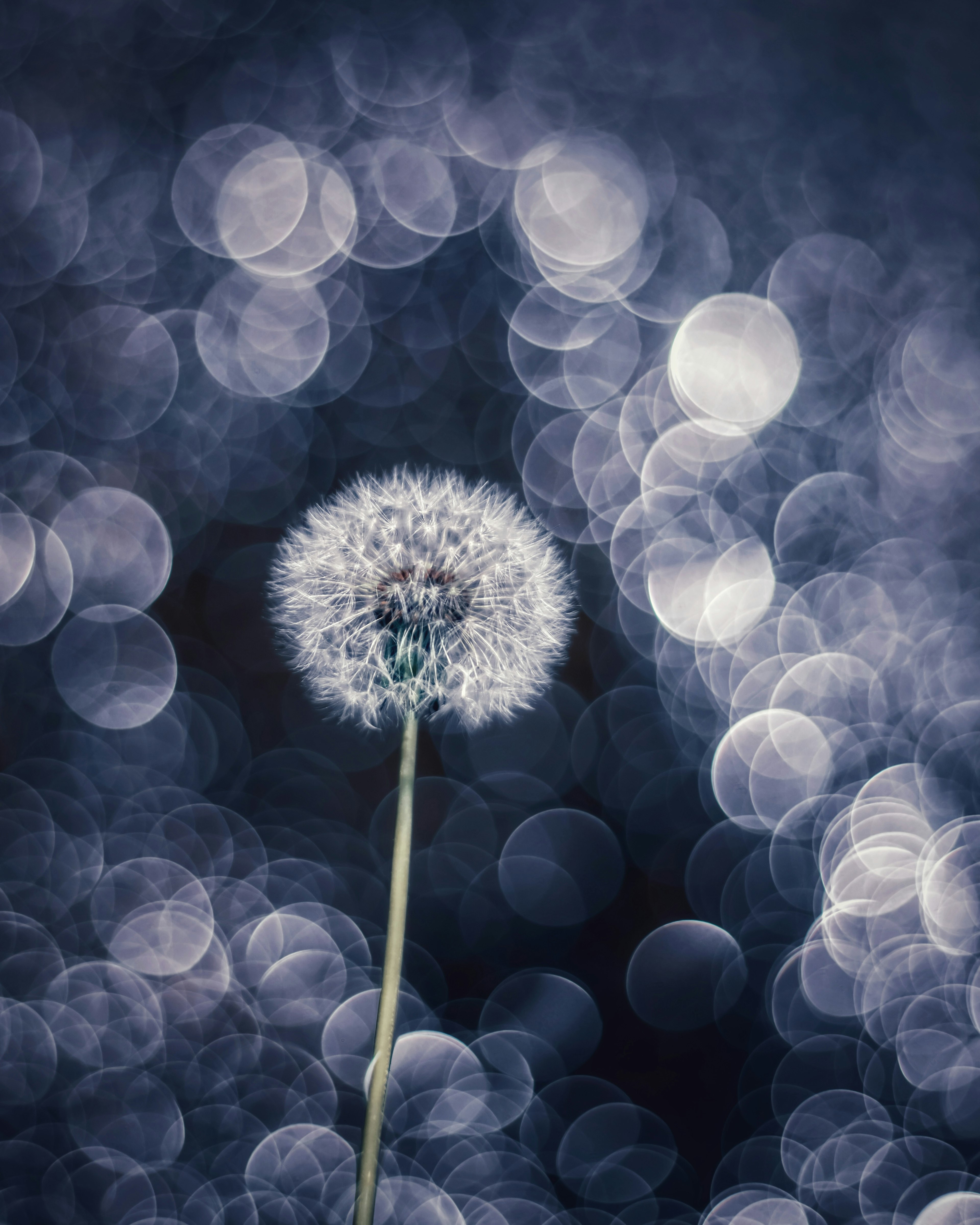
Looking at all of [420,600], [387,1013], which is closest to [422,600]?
[420,600]

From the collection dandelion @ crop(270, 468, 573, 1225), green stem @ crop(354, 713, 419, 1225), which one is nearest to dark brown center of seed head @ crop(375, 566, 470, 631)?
dandelion @ crop(270, 468, 573, 1225)

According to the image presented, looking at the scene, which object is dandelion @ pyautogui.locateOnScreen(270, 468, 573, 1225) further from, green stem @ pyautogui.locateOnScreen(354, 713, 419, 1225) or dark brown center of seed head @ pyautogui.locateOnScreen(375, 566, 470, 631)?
green stem @ pyautogui.locateOnScreen(354, 713, 419, 1225)

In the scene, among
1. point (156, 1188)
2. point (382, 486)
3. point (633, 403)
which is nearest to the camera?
point (382, 486)

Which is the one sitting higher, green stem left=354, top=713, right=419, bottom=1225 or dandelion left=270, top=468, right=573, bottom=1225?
dandelion left=270, top=468, right=573, bottom=1225

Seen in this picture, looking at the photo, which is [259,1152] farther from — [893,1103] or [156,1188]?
[893,1103]

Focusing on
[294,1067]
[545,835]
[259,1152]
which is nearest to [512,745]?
[545,835]

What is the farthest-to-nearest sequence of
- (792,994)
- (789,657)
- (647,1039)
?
(789,657), (792,994), (647,1039)
